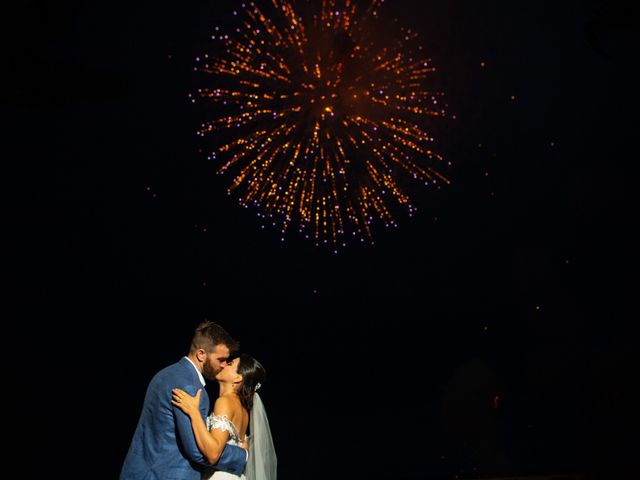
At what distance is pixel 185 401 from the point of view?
8.80 ft

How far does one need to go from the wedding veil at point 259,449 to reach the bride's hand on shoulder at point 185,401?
3.64 ft

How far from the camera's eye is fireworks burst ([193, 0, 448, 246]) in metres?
4.18

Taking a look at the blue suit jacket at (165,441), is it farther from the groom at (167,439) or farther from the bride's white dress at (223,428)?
the bride's white dress at (223,428)

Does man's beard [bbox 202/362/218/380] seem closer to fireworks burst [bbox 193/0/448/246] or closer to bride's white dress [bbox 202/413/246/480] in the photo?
bride's white dress [bbox 202/413/246/480]

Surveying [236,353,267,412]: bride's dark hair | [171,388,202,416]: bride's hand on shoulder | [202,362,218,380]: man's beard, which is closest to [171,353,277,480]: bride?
[236,353,267,412]: bride's dark hair

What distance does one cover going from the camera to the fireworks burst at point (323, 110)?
418cm

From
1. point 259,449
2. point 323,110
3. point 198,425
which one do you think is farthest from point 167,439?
point 323,110

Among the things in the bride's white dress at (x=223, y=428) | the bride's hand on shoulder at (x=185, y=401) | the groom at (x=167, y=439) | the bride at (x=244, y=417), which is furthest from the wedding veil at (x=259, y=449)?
the bride's hand on shoulder at (x=185, y=401)

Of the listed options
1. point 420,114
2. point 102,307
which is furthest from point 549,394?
point 102,307

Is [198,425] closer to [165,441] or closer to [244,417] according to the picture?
[165,441]

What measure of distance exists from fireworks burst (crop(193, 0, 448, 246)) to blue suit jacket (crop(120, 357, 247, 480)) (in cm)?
204

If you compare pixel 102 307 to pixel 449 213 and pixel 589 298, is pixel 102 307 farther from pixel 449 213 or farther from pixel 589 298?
pixel 589 298

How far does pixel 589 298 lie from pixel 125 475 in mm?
4595

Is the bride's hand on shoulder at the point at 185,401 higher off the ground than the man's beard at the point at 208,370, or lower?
lower
